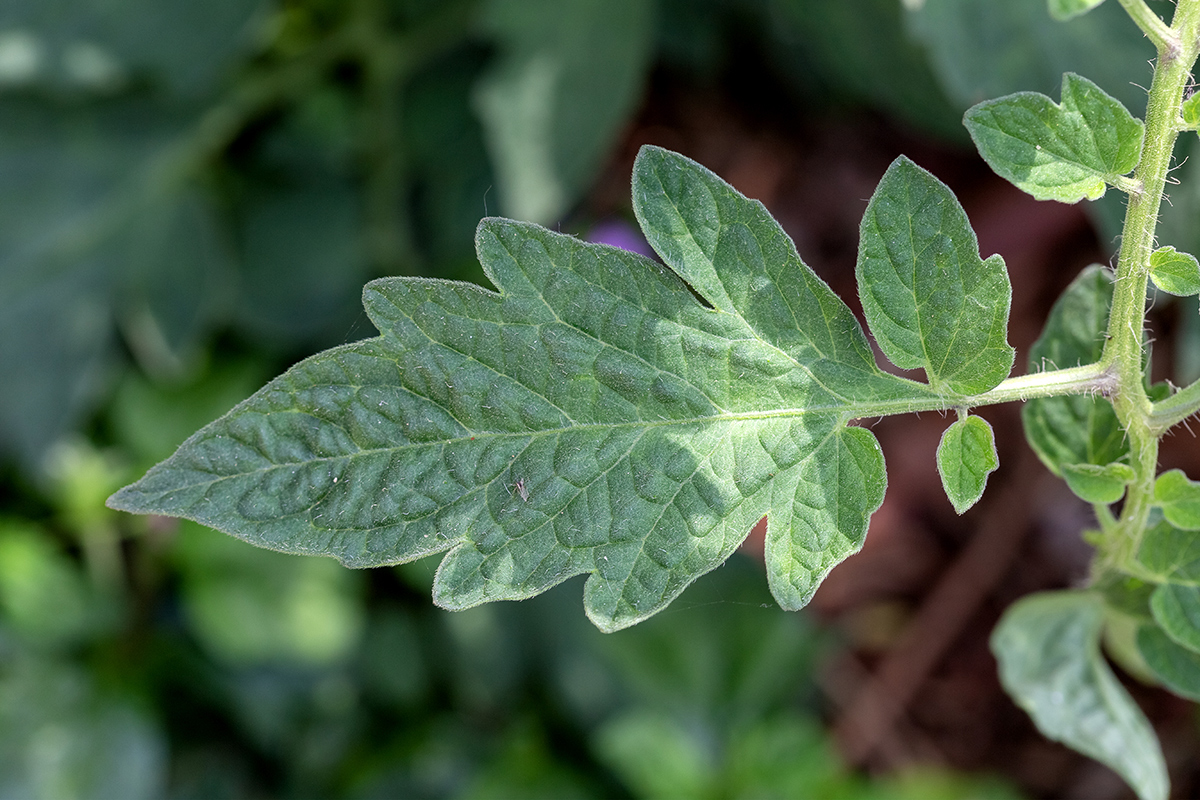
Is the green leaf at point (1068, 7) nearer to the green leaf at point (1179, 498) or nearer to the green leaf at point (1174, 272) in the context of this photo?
the green leaf at point (1174, 272)

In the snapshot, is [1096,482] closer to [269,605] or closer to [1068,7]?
[1068,7]

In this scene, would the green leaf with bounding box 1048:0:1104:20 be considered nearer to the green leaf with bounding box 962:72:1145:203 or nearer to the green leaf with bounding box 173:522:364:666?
the green leaf with bounding box 962:72:1145:203

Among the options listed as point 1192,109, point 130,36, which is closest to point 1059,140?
point 1192,109

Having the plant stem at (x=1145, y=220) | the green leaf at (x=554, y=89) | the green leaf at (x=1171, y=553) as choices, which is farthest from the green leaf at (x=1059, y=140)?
the green leaf at (x=554, y=89)

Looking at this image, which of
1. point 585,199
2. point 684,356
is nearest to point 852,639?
point 585,199

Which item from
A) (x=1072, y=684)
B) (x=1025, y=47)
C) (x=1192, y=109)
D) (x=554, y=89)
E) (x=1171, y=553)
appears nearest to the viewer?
(x=1192, y=109)

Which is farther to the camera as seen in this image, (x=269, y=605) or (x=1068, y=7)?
(x=269, y=605)

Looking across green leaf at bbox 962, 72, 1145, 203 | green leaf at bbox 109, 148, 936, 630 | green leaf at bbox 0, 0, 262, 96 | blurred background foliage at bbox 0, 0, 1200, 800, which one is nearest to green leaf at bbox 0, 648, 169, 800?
blurred background foliage at bbox 0, 0, 1200, 800
